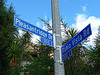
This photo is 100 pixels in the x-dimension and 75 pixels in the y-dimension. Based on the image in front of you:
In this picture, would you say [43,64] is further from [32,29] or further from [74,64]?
[32,29]

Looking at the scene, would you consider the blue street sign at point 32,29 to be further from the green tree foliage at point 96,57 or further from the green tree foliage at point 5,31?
the green tree foliage at point 5,31

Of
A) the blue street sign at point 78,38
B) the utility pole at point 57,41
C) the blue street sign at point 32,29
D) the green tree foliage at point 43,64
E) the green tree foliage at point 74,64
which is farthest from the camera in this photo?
the green tree foliage at point 43,64

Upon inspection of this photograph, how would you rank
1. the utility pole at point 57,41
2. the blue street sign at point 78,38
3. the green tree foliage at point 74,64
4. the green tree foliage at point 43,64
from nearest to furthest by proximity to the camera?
the blue street sign at point 78,38 < the utility pole at point 57,41 < the green tree foliage at point 74,64 < the green tree foliage at point 43,64

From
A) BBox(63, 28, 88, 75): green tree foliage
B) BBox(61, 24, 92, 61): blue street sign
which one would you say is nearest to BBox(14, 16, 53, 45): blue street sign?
BBox(61, 24, 92, 61): blue street sign

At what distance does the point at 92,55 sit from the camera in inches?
Answer: 430

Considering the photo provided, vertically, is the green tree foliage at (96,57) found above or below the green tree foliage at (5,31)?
below

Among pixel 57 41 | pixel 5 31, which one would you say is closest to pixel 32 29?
pixel 57 41

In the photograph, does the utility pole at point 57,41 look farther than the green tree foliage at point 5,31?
No

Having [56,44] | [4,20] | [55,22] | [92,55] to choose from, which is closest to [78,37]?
[56,44]

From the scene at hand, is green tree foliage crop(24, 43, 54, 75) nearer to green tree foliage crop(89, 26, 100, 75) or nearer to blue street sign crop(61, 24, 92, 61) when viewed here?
green tree foliage crop(89, 26, 100, 75)

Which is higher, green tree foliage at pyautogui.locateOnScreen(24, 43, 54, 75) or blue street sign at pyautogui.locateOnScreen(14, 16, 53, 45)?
blue street sign at pyautogui.locateOnScreen(14, 16, 53, 45)

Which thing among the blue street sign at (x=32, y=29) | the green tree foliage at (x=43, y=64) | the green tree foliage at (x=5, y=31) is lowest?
the green tree foliage at (x=43, y=64)

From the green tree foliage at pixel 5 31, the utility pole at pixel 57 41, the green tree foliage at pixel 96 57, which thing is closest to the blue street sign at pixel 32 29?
the utility pole at pixel 57 41

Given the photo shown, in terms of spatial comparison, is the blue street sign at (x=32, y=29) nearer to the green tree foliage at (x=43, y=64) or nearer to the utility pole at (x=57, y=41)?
the utility pole at (x=57, y=41)
